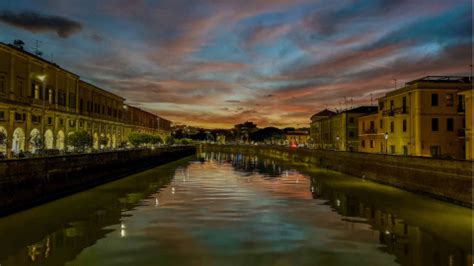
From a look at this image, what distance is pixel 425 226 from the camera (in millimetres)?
24359

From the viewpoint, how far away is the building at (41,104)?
47.8 meters

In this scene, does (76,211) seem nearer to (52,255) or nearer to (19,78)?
(52,255)

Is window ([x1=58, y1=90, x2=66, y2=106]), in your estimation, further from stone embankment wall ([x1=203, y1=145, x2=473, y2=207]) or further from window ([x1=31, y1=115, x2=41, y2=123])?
stone embankment wall ([x1=203, y1=145, x2=473, y2=207])

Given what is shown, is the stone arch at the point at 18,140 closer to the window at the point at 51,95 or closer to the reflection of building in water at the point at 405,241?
the window at the point at 51,95

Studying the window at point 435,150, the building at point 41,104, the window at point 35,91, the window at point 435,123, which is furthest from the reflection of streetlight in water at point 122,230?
the window at point 435,123

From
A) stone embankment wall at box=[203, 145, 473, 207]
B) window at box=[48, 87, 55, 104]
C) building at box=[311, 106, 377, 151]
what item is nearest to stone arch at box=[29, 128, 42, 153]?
window at box=[48, 87, 55, 104]

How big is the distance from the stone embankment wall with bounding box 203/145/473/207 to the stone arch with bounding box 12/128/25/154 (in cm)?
3922

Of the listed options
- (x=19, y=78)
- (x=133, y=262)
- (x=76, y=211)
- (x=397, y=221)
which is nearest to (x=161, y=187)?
(x=76, y=211)

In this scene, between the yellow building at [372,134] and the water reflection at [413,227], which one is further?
the yellow building at [372,134]

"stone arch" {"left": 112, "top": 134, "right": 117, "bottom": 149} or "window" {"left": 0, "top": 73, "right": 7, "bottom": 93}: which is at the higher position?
"window" {"left": 0, "top": 73, "right": 7, "bottom": 93}

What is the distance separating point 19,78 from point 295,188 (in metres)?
33.1

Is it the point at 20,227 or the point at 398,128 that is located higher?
the point at 398,128

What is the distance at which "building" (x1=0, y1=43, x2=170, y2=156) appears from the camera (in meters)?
47.8

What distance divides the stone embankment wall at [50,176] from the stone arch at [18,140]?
9.88 metres
